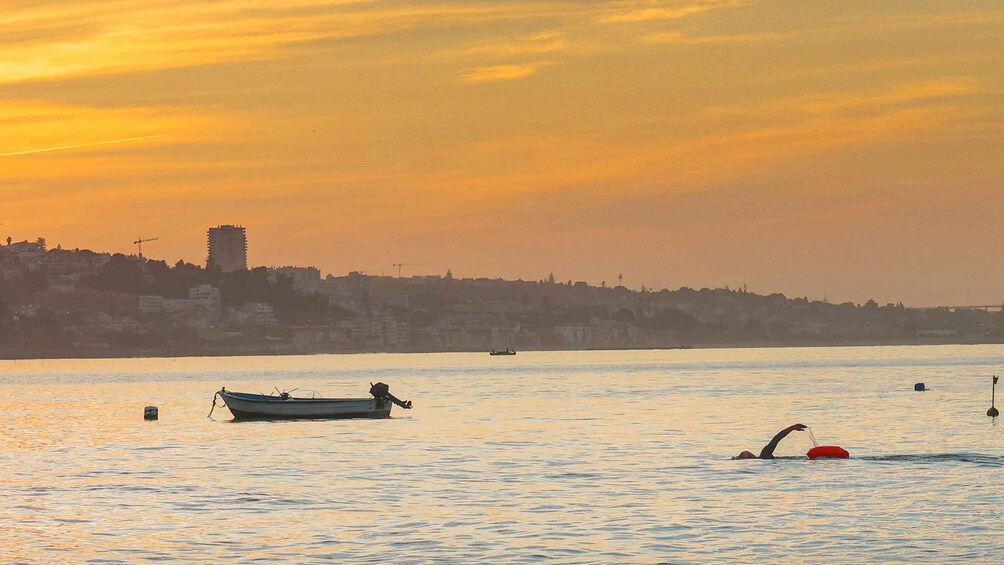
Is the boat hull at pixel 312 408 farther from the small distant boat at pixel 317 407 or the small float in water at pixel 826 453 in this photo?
the small float in water at pixel 826 453

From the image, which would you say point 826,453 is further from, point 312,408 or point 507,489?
point 312,408

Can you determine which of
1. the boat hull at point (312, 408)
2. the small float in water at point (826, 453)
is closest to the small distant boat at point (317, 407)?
the boat hull at point (312, 408)

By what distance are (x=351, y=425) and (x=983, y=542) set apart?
6514 centimetres

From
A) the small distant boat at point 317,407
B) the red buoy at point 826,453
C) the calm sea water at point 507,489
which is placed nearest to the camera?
the calm sea water at point 507,489

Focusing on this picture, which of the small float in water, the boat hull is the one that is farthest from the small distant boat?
the small float in water

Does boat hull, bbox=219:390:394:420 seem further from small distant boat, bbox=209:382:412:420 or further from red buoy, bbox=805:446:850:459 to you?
red buoy, bbox=805:446:850:459

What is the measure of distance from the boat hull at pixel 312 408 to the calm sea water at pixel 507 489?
0.84 meters

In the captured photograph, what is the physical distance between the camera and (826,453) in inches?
2510

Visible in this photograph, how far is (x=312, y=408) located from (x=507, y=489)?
51.2 meters

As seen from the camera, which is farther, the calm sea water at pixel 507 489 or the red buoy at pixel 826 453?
the red buoy at pixel 826 453

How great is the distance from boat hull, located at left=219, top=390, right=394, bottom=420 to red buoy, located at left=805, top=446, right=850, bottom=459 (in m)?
44.2

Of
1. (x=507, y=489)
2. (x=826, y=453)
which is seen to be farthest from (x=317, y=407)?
(x=507, y=489)

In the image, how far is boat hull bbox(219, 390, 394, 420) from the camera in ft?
334

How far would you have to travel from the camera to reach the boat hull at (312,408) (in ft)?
334
